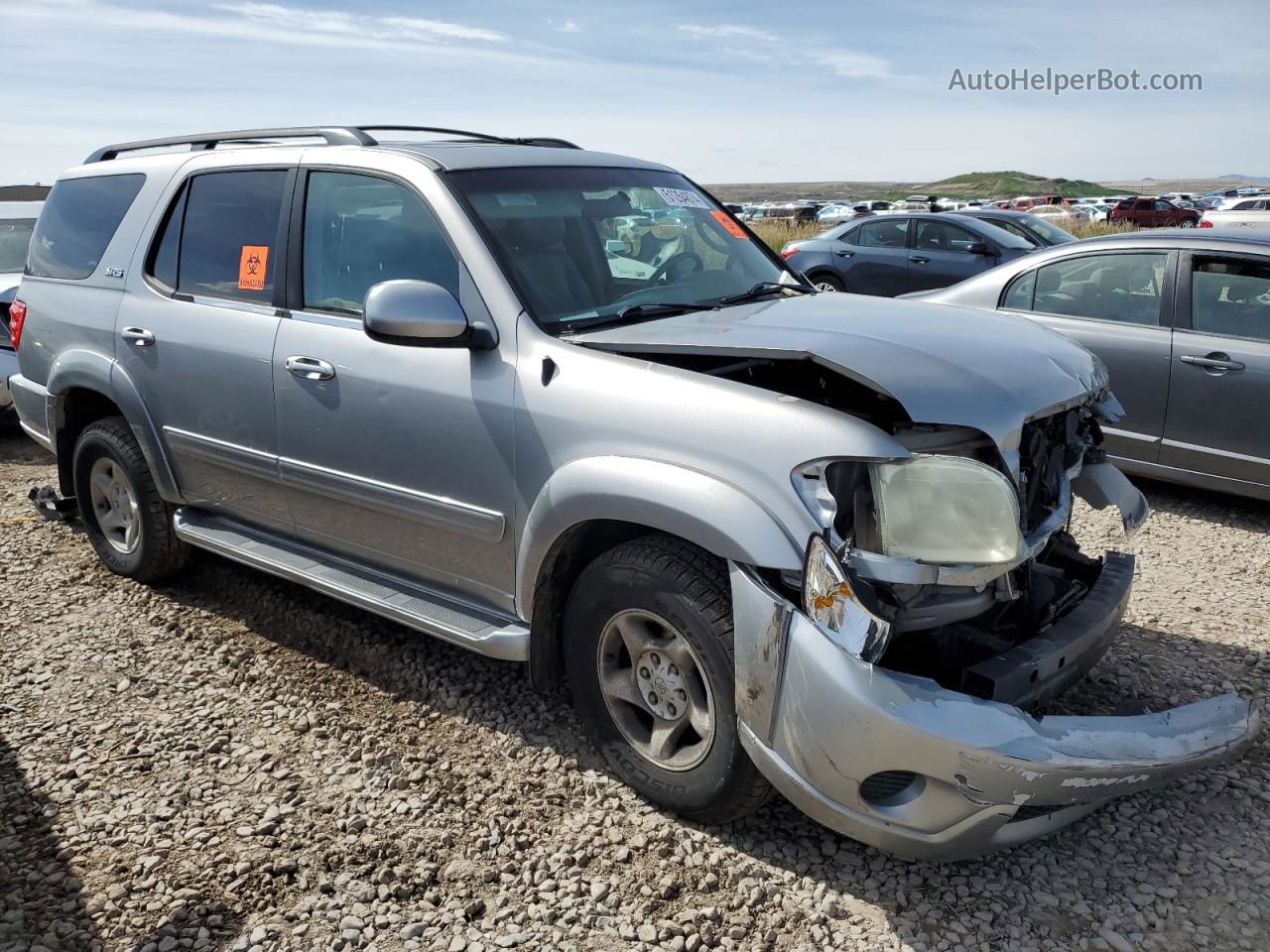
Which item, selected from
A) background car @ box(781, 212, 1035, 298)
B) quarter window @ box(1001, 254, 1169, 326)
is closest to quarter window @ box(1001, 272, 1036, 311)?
quarter window @ box(1001, 254, 1169, 326)

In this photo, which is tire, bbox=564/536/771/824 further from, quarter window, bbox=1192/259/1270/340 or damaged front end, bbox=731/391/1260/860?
quarter window, bbox=1192/259/1270/340

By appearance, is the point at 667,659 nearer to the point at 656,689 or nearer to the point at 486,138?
the point at 656,689

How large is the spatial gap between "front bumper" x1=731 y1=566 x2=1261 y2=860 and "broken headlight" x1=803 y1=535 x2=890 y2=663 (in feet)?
0.10

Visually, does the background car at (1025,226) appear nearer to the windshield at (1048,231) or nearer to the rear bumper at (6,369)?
the windshield at (1048,231)

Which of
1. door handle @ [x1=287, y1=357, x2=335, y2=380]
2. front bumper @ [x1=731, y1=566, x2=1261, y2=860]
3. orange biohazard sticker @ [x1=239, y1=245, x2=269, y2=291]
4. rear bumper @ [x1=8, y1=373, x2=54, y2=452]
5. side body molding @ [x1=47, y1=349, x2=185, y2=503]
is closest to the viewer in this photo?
front bumper @ [x1=731, y1=566, x2=1261, y2=860]

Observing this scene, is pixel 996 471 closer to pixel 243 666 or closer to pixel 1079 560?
pixel 1079 560

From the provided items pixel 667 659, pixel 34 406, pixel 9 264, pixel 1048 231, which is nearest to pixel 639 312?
pixel 667 659

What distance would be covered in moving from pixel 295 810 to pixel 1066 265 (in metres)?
5.27

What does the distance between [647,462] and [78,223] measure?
361 cm

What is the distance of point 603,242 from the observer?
371 centimetres

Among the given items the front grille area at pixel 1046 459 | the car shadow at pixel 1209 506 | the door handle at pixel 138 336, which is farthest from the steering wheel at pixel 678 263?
the car shadow at pixel 1209 506

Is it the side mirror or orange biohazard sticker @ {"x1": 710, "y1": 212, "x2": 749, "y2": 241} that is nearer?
the side mirror

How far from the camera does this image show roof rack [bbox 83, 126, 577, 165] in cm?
398

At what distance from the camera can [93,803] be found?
3.30 m
